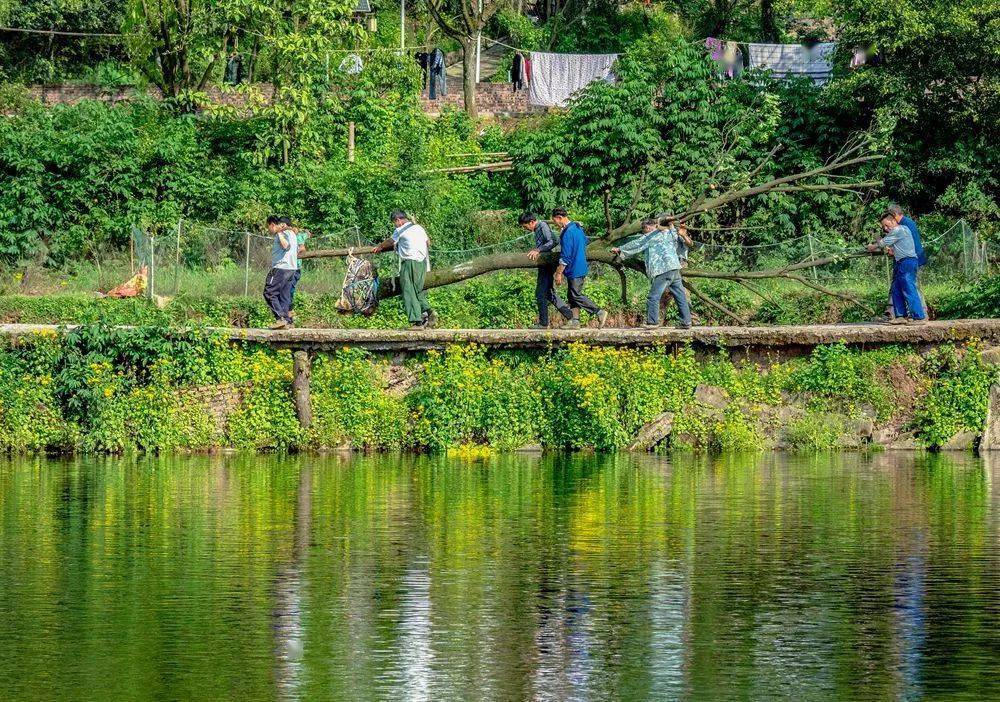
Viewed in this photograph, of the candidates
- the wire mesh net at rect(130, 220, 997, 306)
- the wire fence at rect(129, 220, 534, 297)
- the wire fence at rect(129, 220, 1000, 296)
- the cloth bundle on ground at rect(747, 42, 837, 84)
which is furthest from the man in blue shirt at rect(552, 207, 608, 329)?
the cloth bundle on ground at rect(747, 42, 837, 84)

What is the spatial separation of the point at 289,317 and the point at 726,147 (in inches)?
651

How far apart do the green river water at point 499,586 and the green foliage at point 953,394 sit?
107 inches

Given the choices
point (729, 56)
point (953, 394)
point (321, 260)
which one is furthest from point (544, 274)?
point (729, 56)

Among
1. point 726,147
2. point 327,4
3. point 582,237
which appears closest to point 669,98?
point 726,147

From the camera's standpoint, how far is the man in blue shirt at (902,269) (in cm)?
2108

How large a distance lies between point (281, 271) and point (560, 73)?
22.3 m

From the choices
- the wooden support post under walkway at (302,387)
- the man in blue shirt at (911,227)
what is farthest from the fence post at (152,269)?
the man in blue shirt at (911,227)

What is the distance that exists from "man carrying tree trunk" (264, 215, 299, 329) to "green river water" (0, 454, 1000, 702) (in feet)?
12.3

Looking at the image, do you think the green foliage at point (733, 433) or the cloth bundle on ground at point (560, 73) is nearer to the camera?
the green foliage at point (733, 433)

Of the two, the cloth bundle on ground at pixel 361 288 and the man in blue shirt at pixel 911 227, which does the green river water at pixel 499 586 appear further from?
the cloth bundle on ground at pixel 361 288

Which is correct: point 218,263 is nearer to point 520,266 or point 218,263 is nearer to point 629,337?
point 520,266

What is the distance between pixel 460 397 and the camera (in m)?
20.1

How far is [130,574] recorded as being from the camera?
12156mm

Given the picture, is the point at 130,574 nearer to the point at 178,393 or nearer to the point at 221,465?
the point at 221,465
